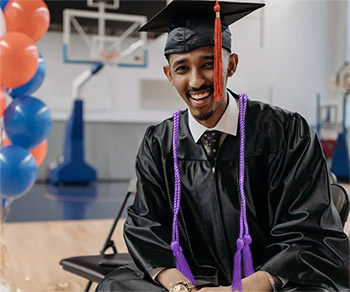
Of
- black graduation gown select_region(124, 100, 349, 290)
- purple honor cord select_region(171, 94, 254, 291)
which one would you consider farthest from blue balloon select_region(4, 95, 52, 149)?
purple honor cord select_region(171, 94, 254, 291)

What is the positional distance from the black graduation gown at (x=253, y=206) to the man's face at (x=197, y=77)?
0.52 ft

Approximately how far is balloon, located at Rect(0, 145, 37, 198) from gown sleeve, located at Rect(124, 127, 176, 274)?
58.5 inches

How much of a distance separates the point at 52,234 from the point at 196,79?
12.5ft

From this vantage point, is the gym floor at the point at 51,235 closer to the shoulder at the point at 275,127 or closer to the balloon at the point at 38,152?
the balloon at the point at 38,152

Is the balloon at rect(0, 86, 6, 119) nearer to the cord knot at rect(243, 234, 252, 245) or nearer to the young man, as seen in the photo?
the young man

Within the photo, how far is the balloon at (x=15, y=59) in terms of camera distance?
10.3 ft

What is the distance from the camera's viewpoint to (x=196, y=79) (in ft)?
5.22

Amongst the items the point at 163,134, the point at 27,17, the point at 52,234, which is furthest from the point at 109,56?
the point at 163,134

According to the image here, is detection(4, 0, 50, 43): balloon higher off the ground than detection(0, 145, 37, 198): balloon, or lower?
higher

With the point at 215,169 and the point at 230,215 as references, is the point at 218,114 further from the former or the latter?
the point at 230,215

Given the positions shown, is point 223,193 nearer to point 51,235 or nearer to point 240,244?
point 240,244

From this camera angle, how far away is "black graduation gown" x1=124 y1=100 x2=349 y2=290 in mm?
1616

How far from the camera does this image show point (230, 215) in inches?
67.6

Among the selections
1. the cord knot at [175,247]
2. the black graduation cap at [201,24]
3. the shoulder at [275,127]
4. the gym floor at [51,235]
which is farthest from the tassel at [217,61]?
the gym floor at [51,235]
